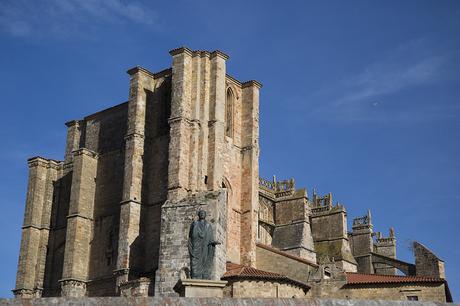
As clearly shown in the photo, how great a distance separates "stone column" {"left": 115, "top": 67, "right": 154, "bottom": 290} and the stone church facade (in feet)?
0.18

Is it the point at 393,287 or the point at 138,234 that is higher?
the point at 138,234

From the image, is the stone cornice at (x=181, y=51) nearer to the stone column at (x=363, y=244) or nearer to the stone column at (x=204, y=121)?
the stone column at (x=204, y=121)

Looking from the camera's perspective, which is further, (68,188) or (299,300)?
(68,188)

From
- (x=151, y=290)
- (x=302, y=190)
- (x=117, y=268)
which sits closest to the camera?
(x=151, y=290)

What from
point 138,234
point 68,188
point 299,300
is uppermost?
point 68,188

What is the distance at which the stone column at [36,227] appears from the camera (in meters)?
40.6

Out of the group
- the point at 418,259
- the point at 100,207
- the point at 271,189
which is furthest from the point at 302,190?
the point at 100,207

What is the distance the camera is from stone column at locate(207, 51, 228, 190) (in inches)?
1433

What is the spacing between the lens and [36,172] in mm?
42406

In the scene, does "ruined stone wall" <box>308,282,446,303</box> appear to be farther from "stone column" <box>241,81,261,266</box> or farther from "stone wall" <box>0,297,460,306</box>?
"stone wall" <box>0,297,460,306</box>

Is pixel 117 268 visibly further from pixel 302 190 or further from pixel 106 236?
pixel 302 190

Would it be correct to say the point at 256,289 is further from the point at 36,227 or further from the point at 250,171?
the point at 36,227

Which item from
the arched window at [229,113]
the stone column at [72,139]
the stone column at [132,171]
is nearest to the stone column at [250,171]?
the arched window at [229,113]

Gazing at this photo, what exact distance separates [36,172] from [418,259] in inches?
876
